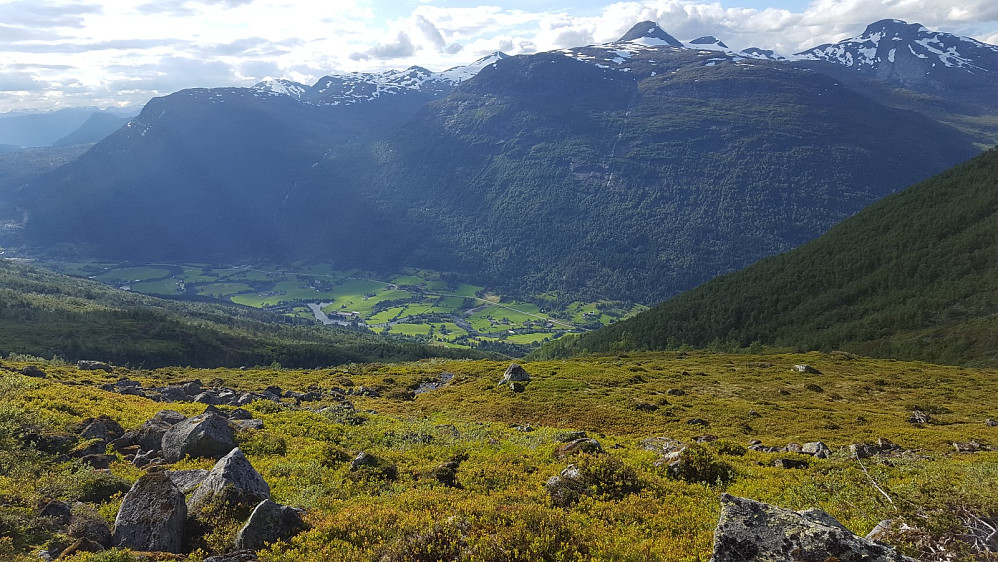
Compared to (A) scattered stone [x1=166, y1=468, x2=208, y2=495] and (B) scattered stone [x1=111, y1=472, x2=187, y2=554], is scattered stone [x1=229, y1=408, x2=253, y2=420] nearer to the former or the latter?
(A) scattered stone [x1=166, y1=468, x2=208, y2=495]

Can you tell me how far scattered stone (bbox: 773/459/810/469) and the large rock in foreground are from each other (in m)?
17.0

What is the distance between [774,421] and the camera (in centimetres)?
4700

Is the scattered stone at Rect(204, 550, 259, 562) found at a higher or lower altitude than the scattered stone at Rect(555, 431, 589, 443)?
higher

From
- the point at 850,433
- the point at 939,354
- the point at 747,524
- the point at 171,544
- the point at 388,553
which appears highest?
the point at 747,524

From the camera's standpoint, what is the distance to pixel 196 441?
23047 millimetres

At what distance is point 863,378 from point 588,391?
156 feet

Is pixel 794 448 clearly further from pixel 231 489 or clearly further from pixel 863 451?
pixel 231 489

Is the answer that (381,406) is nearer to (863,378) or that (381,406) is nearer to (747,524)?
(747,524)

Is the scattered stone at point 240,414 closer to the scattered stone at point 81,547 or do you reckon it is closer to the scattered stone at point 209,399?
the scattered stone at point 209,399

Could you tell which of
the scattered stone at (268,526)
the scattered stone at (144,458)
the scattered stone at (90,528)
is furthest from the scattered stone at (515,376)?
the scattered stone at (90,528)

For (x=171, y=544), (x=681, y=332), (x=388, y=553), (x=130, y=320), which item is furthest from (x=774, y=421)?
(x=130, y=320)

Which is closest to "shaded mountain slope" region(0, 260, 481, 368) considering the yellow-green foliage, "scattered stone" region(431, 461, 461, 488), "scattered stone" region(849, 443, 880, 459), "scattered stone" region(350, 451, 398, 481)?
Result: the yellow-green foliage

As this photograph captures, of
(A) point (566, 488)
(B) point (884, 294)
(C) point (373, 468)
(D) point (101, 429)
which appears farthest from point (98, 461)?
(B) point (884, 294)

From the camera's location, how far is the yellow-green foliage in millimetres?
13281
